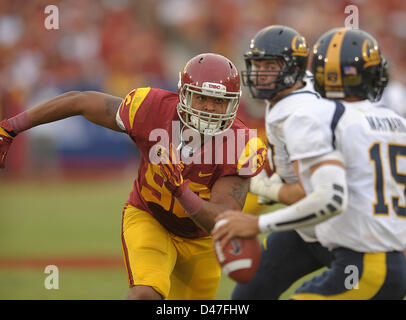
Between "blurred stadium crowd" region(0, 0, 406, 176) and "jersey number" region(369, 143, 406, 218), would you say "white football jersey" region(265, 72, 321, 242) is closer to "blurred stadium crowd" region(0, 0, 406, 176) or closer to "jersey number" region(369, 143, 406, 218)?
"jersey number" region(369, 143, 406, 218)

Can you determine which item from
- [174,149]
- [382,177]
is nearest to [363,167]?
[382,177]

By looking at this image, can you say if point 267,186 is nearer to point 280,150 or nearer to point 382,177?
point 280,150

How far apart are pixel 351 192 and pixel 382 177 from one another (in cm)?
14

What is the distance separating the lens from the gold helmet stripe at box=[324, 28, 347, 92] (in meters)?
2.92

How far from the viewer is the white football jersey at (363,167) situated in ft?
8.91

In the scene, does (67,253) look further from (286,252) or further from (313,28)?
(313,28)

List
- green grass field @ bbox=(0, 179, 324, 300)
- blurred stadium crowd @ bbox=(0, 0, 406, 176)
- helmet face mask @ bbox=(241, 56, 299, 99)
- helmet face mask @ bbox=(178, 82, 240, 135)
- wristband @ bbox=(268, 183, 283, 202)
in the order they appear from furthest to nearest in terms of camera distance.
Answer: blurred stadium crowd @ bbox=(0, 0, 406, 176) < green grass field @ bbox=(0, 179, 324, 300) < helmet face mask @ bbox=(241, 56, 299, 99) < wristband @ bbox=(268, 183, 283, 202) < helmet face mask @ bbox=(178, 82, 240, 135)

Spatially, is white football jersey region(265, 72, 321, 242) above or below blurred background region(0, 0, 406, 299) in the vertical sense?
below

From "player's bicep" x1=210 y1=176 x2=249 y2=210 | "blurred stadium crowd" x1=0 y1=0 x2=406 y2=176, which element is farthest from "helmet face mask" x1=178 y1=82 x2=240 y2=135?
"blurred stadium crowd" x1=0 y1=0 x2=406 y2=176

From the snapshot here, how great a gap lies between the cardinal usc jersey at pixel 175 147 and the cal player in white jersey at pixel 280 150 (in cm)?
28

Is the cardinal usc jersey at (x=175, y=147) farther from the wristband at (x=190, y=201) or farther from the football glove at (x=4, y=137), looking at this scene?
the football glove at (x=4, y=137)

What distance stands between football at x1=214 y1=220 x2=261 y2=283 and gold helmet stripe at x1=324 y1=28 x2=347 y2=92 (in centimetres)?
77
